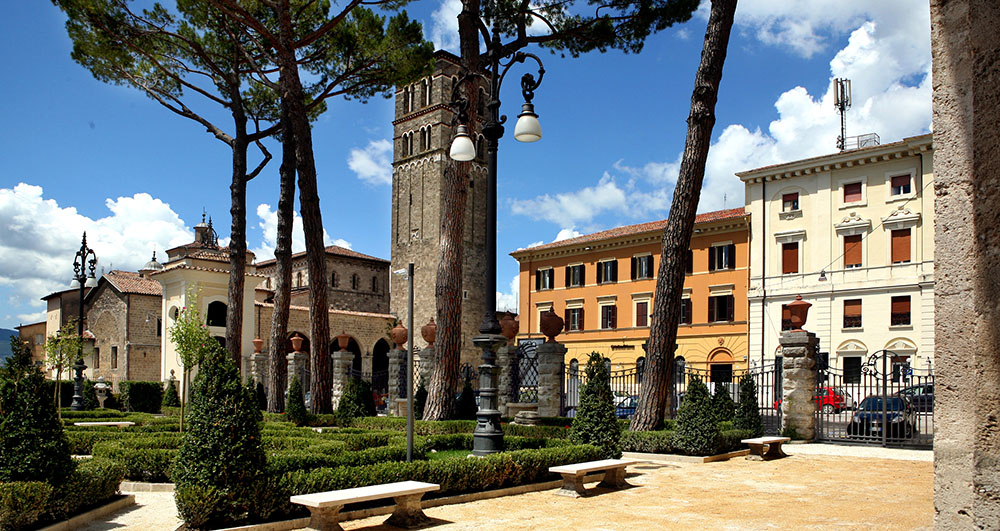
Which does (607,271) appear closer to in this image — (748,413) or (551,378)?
(551,378)

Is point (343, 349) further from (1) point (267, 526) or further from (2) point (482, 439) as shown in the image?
(1) point (267, 526)

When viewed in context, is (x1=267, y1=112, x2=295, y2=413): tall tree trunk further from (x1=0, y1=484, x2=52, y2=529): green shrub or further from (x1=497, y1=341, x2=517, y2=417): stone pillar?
(x1=0, y1=484, x2=52, y2=529): green shrub

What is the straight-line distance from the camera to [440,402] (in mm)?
15148

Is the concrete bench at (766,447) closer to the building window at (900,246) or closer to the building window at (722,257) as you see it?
the building window at (900,246)

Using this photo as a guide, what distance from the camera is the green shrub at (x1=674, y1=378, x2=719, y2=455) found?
12.1 metres

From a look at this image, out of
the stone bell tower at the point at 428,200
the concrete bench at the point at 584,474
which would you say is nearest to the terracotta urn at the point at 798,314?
the concrete bench at the point at 584,474

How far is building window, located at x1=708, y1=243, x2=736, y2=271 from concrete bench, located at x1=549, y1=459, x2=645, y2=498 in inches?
1116

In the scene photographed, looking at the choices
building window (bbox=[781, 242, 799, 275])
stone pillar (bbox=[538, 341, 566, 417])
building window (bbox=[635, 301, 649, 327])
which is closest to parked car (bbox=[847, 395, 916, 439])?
stone pillar (bbox=[538, 341, 566, 417])

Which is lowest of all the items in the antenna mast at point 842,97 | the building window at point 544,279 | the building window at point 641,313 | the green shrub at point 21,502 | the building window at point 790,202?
the green shrub at point 21,502

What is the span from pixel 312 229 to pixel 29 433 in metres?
12.8

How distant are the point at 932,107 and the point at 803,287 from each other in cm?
3251

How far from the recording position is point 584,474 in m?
8.62

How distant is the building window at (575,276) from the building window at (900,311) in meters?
16.1

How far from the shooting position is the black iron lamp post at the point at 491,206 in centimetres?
984
